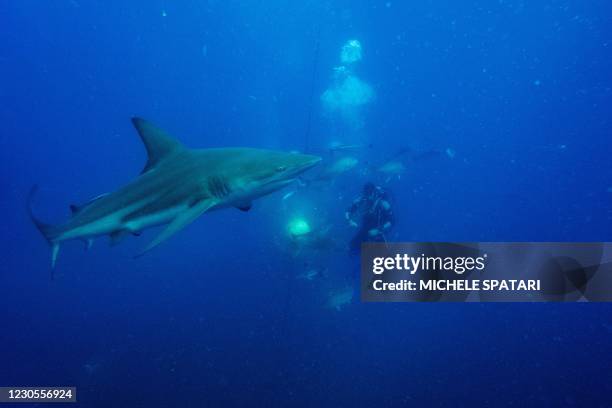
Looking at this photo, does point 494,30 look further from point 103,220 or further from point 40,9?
point 103,220

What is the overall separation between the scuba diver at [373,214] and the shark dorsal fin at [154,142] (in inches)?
229

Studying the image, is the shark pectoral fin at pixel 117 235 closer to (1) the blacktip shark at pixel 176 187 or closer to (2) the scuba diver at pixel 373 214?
(1) the blacktip shark at pixel 176 187

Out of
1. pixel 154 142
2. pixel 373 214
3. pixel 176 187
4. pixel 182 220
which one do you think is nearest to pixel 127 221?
pixel 176 187

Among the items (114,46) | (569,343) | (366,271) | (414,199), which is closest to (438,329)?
(569,343)

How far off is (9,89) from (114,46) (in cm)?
2916

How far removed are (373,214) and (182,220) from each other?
21.4 ft

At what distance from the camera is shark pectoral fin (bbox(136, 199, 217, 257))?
3.92 meters

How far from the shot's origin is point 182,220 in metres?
4.36

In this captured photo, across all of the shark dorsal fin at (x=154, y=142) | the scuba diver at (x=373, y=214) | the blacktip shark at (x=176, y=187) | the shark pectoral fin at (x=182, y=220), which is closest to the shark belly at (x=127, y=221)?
the blacktip shark at (x=176, y=187)

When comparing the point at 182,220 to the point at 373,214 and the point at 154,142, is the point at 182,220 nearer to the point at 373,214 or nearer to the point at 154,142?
the point at 154,142

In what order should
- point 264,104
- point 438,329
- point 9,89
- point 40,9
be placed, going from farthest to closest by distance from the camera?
point 264,104 < point 9,89 < point 40,9 < point 438,329

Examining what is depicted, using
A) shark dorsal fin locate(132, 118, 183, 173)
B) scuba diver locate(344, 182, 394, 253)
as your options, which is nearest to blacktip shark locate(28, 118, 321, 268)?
shark dorsal fin locate(132, 118, 183, 173)

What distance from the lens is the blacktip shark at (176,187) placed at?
462 centimetres

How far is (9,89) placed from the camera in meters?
92.9
